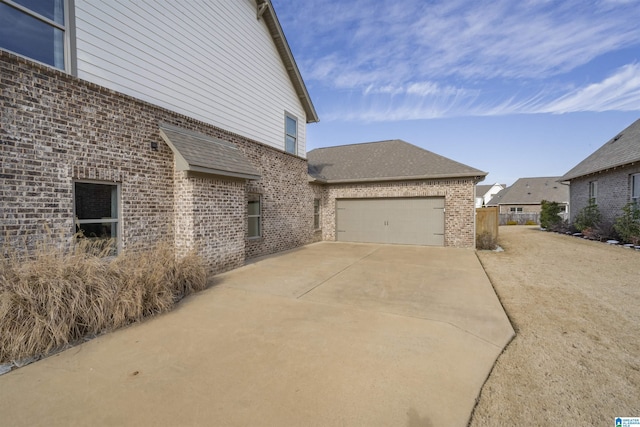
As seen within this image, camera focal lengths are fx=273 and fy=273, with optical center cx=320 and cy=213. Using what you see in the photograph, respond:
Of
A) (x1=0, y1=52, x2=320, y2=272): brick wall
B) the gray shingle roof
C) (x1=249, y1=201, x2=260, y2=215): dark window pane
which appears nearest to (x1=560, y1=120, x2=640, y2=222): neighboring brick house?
(x1=249, y1=201, x2=260, y2=215): dark window pane

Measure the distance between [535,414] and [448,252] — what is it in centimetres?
874

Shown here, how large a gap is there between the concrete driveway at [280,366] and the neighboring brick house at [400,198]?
7.18m

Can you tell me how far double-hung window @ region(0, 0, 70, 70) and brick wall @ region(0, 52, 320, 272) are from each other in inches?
17.3

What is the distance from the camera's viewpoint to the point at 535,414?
7.49 feet

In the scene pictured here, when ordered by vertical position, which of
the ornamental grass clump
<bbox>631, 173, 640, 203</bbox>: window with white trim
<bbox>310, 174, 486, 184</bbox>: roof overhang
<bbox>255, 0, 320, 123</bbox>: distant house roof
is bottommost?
the ornamental grass clump

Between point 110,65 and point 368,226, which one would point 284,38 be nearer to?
point 110,65

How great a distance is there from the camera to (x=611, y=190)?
46.2 ft

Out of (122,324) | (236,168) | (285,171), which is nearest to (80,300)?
(122,324)

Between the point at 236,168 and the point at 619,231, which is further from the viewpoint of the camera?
the point at 619,231

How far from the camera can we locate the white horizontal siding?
5379mm

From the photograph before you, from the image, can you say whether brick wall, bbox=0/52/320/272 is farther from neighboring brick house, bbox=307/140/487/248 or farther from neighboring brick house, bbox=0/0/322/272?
neighboring brick house, bbox=307/140/487/248

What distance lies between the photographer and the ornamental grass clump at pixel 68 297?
3105mm

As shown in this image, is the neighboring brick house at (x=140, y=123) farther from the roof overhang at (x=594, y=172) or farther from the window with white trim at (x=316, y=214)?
the roof overhang at (x=594, y=172)

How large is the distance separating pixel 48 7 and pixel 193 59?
289 centimetres
